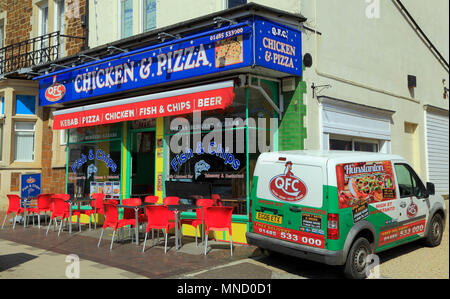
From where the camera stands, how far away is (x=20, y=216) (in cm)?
1177

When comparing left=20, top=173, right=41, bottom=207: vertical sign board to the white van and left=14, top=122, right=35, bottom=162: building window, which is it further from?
the white van

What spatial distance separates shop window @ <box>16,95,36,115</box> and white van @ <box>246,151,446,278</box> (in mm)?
11297

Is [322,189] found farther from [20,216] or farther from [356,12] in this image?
[20,216]

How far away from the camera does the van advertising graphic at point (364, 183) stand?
231 inches

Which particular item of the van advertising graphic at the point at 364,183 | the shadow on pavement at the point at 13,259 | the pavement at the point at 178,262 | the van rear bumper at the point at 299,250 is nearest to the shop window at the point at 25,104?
the pavement at the point at 178,262

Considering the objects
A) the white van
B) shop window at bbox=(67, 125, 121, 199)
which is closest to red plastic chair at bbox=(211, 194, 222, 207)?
the white van

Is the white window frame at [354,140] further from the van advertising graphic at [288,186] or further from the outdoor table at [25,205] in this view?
the outdoor table at [25,205]

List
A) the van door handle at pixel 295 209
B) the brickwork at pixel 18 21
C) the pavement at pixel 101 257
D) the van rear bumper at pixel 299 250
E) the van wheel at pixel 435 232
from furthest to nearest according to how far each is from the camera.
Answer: the brickwork at pixel 18 21
the van wheel at pixel 435 232
the pavement at pixel 101 257
the van door handle at pixel 295 209
the van rear bumper at pixel 299 250

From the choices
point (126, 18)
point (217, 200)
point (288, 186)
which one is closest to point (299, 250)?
point (288, 186)

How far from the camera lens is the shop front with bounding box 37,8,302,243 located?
851 centimetres

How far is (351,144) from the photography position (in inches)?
433

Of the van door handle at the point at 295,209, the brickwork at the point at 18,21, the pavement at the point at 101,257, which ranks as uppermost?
the brickwork at the point at 18,21

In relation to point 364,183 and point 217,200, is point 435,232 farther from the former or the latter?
point 217,200

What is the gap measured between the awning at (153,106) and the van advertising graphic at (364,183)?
123 inches
